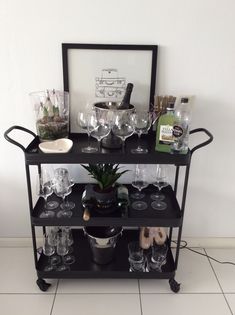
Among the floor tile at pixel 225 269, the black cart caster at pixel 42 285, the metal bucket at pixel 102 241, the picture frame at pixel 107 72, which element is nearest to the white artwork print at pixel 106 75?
the picture frame at pixel 107 72

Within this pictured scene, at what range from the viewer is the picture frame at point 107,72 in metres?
1.43

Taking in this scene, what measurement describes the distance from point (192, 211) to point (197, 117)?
610 millimetres

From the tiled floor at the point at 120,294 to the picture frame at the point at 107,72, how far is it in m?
0.98

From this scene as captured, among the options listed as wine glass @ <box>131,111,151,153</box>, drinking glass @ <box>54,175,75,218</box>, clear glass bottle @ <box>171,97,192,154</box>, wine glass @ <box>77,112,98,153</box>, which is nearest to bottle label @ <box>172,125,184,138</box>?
clear glass bottle @ <box>171,97,192,154</box>

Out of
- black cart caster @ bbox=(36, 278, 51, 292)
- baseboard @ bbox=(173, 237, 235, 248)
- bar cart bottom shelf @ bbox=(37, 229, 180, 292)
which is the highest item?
bar cart bottom shelf @ bbox=(37, 229, 180, 292)

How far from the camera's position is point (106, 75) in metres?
1.47

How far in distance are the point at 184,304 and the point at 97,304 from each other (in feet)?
1.49

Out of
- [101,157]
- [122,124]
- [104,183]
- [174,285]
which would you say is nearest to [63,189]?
[104,183]

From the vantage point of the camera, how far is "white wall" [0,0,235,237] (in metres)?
1.38

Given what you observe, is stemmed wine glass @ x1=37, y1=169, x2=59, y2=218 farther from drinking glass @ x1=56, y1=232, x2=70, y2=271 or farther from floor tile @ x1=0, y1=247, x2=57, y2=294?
floor tile @ x1=0, y1=247, x2=57, y2=294

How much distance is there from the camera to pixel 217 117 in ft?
5.19

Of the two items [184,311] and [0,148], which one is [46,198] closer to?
[0,148]

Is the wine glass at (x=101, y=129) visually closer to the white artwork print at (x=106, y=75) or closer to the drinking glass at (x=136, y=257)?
the white artwork print at (x=106, y=75)

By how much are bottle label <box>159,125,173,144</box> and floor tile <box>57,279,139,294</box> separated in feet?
2.77
